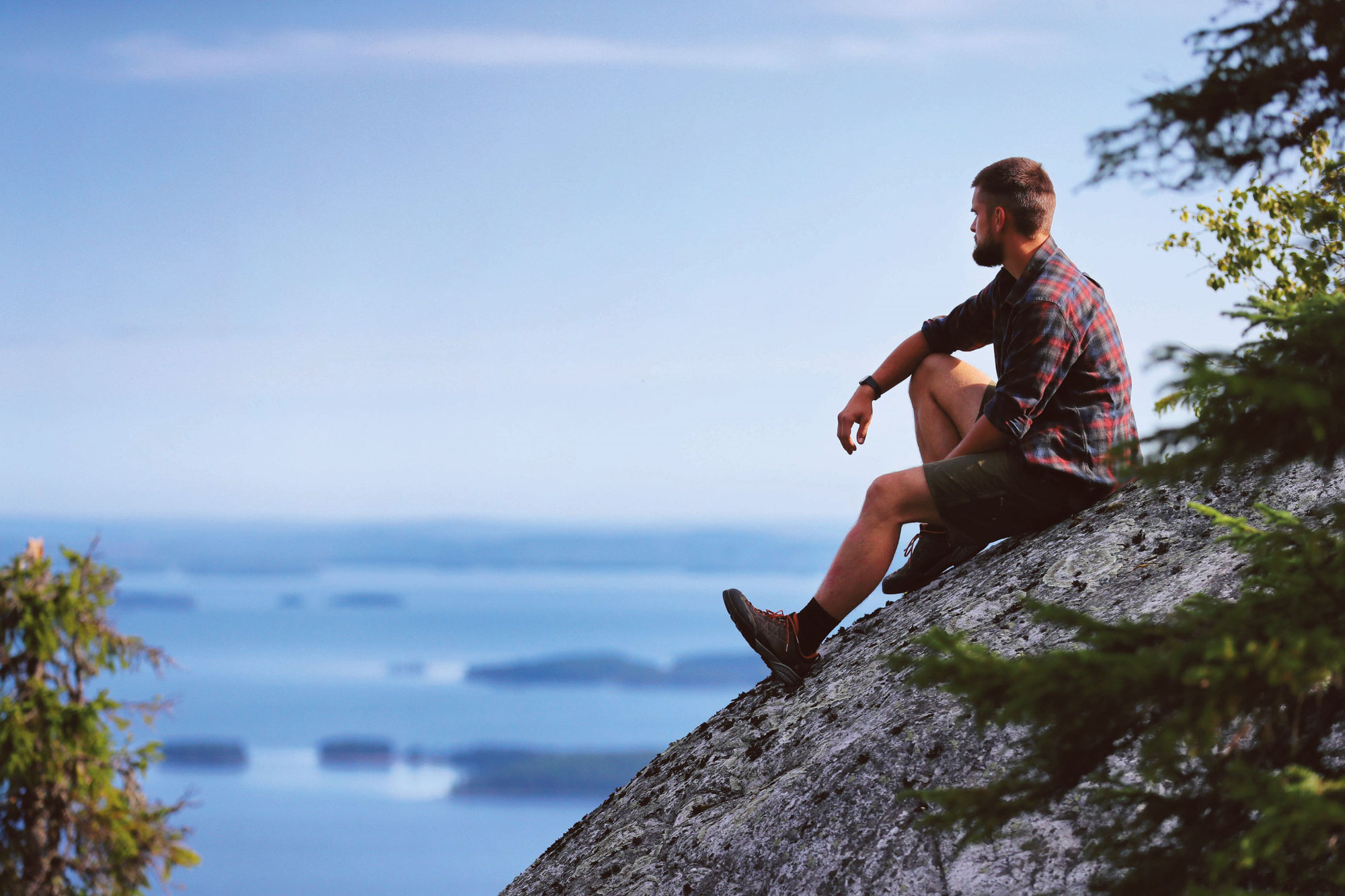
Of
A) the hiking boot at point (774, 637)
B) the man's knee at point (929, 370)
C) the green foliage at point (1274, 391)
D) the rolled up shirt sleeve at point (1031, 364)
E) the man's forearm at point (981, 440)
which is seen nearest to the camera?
the green foliage at point (1274, 391)

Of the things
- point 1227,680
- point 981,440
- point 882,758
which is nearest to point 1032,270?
point 981,440

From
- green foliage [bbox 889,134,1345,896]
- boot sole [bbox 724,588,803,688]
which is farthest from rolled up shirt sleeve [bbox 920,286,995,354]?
green foliage [bbox 889,134,1345,896]

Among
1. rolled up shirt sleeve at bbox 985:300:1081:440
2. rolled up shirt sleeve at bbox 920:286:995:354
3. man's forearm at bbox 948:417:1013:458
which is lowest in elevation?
man's forearm at bbox 948:417:1013:458

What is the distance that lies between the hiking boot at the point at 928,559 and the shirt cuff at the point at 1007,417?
1.62 m

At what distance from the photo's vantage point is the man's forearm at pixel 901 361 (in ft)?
25.7

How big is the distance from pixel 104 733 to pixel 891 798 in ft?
12.5

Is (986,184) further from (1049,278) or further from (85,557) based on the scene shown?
(85,557)

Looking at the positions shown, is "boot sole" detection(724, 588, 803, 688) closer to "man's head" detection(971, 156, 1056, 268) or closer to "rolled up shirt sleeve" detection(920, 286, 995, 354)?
"rolled up shirt sleeve" detection(920, 286, 995, 354)

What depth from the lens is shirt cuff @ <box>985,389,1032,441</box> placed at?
6.61m

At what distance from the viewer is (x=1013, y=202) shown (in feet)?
22.6

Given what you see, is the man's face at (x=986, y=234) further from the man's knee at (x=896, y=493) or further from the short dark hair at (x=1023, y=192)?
the man's knee at (x=896, y=493)

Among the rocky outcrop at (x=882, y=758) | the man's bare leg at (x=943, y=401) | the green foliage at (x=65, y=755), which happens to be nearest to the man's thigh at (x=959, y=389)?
the man's bare leg at (x=943, y=401)

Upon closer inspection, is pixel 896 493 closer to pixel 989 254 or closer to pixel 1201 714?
pixel 989 254

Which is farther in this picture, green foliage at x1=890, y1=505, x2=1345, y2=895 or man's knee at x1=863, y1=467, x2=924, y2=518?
man's knee at x1=863, y1=467, x2=924, y2=518
